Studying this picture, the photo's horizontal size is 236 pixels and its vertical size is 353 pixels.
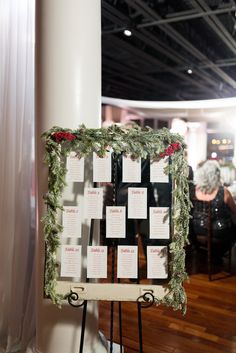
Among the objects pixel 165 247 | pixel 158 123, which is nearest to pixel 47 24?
pixel 165 247

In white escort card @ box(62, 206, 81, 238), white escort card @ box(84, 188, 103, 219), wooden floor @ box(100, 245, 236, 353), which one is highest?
white escort card @ box(84, 188, 103, 219)

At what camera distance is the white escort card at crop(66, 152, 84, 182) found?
176cm

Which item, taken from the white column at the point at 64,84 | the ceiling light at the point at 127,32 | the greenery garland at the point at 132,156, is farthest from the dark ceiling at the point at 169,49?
the greenery garland at the point at 132,156

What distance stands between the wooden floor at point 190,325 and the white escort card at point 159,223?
110cm

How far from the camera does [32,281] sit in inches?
91.9

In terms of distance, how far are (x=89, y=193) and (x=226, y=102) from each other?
4.96 m

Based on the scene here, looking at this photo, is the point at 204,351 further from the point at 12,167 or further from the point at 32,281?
the point at 12,167

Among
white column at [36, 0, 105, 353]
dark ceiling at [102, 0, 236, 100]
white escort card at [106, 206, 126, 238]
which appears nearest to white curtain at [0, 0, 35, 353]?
white column at [36, 0, 105, 353]

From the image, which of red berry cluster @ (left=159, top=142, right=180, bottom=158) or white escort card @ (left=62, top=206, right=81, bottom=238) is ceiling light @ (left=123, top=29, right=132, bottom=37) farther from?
white escort card @ (left=62, top=206, right=81, bottom=238)

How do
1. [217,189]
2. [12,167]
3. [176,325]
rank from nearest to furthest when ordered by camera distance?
[12,167], [176,325], [217,189]

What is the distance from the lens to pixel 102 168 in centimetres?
174

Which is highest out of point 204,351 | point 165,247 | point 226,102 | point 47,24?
point 226,102

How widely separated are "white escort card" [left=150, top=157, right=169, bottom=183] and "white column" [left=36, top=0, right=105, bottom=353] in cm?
57

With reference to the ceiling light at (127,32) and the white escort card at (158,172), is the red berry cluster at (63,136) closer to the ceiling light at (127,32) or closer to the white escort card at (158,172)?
the white escort card at (158,172)
